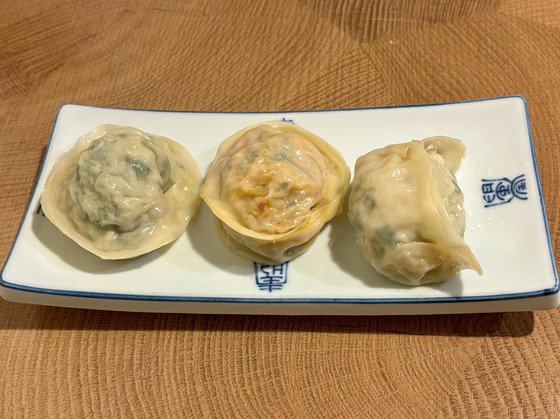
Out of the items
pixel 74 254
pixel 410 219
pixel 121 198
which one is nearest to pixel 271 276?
pixel 410 219

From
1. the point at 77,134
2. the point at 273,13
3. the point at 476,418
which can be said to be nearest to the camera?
the point at 476,418

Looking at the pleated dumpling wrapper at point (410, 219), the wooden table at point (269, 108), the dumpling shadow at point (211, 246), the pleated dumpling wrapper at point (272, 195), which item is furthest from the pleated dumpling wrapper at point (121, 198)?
the pleated dumpling wrapper at point (410, 219)

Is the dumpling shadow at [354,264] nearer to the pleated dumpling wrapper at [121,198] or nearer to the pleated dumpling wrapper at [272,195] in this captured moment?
the pleated dumpling wrapper at [272,195]

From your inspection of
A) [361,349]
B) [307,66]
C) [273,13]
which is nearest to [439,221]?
[361,349]

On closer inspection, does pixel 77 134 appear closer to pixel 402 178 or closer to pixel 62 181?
pixel 62 181

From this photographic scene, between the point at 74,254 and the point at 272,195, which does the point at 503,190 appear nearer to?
the point at 272,195
